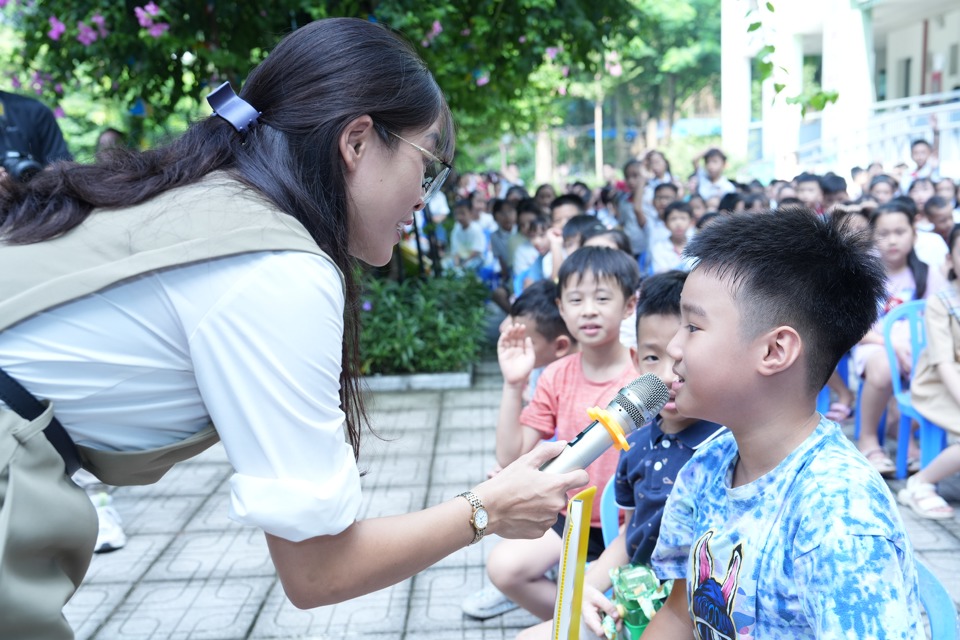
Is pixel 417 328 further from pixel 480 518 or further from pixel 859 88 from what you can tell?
pixel 859 88

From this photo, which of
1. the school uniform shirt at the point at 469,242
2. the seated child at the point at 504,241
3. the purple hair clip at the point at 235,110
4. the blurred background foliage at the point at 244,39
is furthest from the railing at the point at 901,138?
the purple hair clip at the point at 235,110

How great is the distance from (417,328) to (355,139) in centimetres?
522

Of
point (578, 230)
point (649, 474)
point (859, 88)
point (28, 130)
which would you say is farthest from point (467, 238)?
point (859, 88)

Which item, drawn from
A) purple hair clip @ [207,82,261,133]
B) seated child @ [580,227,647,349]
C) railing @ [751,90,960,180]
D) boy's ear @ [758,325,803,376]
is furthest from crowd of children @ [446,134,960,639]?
railing @ [751,90,960,180]

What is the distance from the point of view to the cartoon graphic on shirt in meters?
1.41

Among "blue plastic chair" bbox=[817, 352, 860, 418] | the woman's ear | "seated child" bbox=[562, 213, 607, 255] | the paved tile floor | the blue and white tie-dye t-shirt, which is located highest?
the woman's ear

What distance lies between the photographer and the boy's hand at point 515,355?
8.91ft

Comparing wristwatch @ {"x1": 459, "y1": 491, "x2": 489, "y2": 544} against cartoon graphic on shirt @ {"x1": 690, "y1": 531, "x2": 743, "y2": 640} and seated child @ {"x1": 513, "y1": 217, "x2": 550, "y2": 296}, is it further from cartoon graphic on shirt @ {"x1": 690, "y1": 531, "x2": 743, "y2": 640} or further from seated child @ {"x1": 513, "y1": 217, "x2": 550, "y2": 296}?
seated child @ {"x1": 513, "y1": 217, "x2": 550, "y2": 296}

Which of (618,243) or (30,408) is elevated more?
(30,408)

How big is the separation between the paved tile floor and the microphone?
1.67 meters

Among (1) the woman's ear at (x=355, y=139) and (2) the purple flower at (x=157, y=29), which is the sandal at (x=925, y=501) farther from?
(2) the purple flower at (x=157, y=29)

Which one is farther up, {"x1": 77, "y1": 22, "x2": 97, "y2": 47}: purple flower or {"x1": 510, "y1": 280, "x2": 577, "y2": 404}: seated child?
{"x1": 77, "y1": 22, "x2": 97, "y2": 47}: purple flower

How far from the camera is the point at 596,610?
75.2 inches

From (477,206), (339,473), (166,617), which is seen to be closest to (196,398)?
(339,473)
